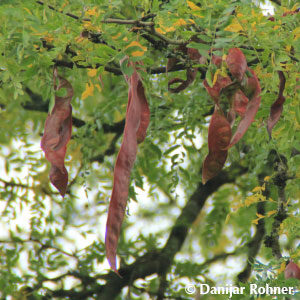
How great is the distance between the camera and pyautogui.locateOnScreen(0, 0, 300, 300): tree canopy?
1.33 metres

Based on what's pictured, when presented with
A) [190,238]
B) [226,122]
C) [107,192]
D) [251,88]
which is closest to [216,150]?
[226,122]

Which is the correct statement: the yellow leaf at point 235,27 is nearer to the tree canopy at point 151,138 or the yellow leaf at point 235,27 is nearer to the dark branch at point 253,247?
the tree canopy at point 151,138

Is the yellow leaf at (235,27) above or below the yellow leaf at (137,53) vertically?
above

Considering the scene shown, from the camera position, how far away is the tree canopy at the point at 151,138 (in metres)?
1.33


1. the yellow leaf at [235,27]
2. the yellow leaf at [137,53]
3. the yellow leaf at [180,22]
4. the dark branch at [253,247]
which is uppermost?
the dark branch at [253,247]

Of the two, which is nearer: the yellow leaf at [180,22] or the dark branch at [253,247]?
the yellow leaf at [180,22]

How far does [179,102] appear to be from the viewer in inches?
108

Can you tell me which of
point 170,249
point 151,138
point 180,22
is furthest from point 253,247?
point 180,22

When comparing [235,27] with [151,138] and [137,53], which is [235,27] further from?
[151,138]

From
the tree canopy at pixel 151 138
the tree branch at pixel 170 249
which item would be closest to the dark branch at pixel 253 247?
the tree canopy at pixel 151 138

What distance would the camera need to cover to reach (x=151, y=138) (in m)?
2.62

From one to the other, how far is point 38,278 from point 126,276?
0.49 meters

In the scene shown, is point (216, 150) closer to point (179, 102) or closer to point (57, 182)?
point (57, 182)

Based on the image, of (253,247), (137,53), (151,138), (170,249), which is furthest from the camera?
(170,249)
